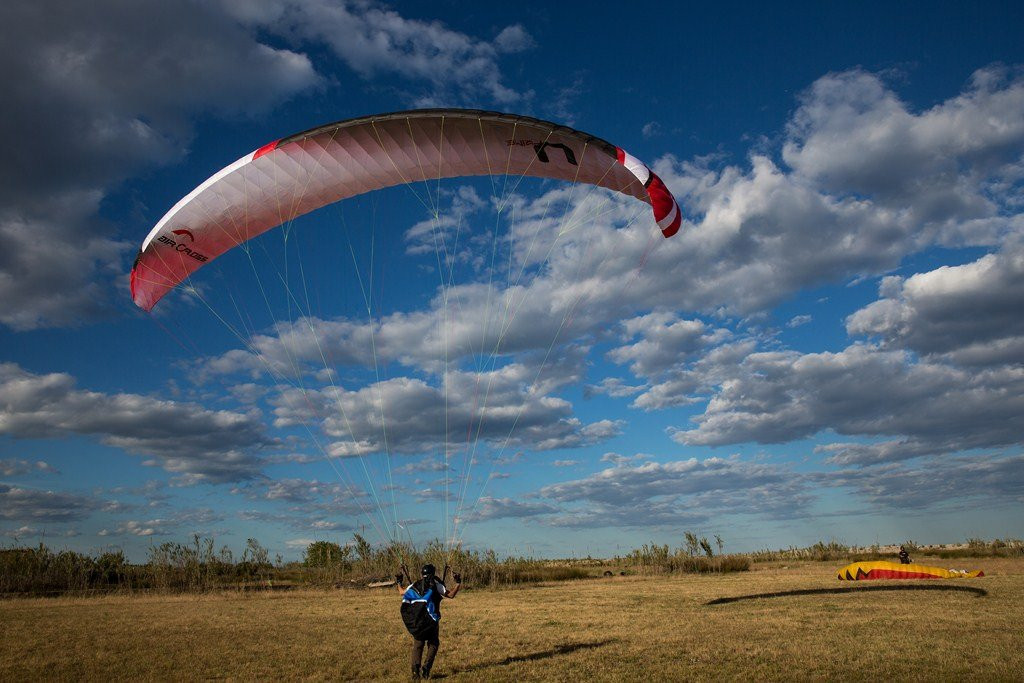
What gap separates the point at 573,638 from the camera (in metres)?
11.3

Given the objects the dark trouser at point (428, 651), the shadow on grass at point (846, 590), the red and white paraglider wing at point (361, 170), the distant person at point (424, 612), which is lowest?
the shadow on grass at point (846, 590)

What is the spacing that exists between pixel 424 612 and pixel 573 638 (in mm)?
4350

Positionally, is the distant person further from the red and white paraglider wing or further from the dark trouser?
the red and white paraglider wing

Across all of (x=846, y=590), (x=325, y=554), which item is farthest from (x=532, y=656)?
(x=325, y=554)

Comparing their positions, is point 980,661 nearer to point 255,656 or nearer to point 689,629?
point 689,629

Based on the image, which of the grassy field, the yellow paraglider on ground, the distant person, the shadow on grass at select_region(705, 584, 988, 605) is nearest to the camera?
the distant person

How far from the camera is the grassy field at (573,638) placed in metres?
8.63

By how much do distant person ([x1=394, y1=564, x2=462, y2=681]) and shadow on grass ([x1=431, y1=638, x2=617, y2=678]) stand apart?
18.3 inches

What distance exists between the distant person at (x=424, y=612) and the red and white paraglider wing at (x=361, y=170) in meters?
7.09

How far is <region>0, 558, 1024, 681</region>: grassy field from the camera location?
28.3ft

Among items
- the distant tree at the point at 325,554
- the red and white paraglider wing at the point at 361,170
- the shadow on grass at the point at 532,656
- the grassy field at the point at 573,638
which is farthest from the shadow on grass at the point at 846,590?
the distant tree at the point at 325,554

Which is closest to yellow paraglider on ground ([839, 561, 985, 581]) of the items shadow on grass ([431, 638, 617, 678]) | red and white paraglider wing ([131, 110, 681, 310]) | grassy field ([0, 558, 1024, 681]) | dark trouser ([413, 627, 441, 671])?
grassy field ([0, 558, 1024, 681])

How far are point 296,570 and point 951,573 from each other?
95.7ft

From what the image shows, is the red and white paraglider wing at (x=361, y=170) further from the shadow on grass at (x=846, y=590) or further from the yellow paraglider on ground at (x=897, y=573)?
the yellow paraglider on ground at (x=897, y=573)
